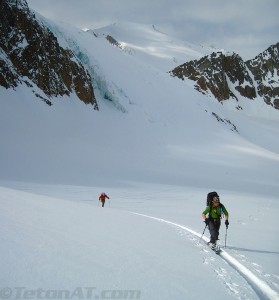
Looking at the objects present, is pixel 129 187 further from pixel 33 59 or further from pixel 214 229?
pixel 33 59

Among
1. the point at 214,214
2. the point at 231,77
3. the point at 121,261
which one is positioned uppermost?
the point at 231,77

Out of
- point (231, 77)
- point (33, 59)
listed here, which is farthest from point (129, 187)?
point (231, 77)

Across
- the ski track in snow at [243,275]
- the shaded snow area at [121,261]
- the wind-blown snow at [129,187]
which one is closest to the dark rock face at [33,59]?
the wind-blown snow at [129,187]

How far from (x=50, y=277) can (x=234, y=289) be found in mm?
3085

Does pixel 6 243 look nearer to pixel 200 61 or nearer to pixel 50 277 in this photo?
pixel 50 277

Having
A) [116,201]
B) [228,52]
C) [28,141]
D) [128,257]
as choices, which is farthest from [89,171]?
[228,52]

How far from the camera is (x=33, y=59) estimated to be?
42.1 meters

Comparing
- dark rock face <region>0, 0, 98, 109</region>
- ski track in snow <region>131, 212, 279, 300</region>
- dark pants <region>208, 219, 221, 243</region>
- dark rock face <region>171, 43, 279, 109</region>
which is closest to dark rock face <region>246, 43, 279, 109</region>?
dark rock face <region>171, 43, 279, 109</region>

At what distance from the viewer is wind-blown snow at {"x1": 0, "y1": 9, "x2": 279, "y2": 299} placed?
498 centimetres

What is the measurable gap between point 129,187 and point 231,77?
356 ft

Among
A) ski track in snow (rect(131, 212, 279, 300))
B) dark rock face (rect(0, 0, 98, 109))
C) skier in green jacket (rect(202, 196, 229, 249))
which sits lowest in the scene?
ski track in snow (rect(131, 212, 279, 300))

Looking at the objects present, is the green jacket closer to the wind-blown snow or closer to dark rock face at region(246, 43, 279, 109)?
the wind-blown snow

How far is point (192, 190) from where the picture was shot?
25891 mm

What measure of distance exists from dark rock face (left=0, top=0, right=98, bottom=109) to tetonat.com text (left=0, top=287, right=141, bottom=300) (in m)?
35.9
